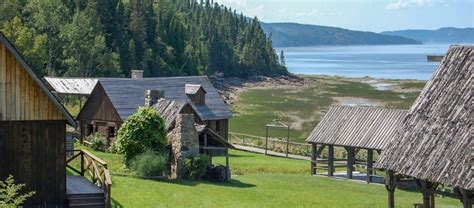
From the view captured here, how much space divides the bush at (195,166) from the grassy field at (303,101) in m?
32.2

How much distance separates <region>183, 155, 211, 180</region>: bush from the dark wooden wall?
29.5ft

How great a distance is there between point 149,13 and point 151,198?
330ft

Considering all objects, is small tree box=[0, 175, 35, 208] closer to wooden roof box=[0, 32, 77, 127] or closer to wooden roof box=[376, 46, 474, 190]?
wooden roof box=[0, 32, 77, 127]

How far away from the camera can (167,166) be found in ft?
110

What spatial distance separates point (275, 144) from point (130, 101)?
14.9 m

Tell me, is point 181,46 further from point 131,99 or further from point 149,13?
point 131,99

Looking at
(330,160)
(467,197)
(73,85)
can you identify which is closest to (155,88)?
(73,85)

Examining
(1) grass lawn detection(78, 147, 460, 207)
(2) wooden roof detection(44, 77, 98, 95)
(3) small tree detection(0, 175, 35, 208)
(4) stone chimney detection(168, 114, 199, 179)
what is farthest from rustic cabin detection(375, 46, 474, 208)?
(2) wooden roof detection(44, 77, 98, 95)

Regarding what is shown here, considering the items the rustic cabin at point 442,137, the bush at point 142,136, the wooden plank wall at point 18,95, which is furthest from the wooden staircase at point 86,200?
the rustic cabin at point 442,137

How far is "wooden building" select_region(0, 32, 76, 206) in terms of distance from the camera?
23.9 m

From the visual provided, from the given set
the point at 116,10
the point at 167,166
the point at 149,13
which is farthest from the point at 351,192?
the point at 149,13

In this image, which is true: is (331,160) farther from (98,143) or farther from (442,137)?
(442,137)

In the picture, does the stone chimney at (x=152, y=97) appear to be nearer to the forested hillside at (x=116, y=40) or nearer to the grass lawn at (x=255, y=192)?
the grass lawn at (x=255, y=192)

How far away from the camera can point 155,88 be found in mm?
48656
